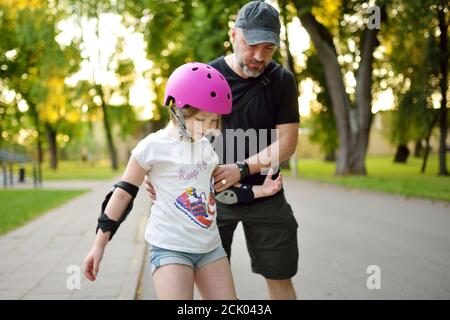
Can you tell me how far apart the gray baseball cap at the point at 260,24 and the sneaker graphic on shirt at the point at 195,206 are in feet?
2.73

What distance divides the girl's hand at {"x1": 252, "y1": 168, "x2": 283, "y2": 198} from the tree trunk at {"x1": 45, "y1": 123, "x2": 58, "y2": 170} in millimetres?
41271

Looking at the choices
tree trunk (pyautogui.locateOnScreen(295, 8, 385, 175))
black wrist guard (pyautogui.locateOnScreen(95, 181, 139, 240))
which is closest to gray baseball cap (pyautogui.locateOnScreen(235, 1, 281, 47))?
black wrist guard (pyautogui.locateOnScreen(95, 181, 139, 240))

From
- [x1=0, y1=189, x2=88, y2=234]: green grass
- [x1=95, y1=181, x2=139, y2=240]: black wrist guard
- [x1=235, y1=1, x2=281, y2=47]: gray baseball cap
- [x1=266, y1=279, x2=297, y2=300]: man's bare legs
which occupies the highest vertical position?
[x1=235, y1=1, x2=281, y2=47]: gray baseball cap

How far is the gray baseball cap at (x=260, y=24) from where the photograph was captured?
8.48 feet

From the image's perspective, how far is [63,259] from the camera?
635 cm

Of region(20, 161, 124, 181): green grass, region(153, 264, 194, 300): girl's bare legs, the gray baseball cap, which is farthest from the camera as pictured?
region(20, 161, 124, 181): green grass

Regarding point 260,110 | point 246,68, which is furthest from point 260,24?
point 260,110

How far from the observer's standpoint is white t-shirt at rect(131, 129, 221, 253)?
227cm

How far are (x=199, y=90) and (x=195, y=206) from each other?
52cm

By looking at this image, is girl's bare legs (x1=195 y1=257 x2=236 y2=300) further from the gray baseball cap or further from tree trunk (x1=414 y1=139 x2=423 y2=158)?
tree trunk (x1=414 y1=139 x2=423 y2=158)

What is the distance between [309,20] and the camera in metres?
18.0

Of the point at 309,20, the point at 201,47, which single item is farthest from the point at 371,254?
the point at 201,47
